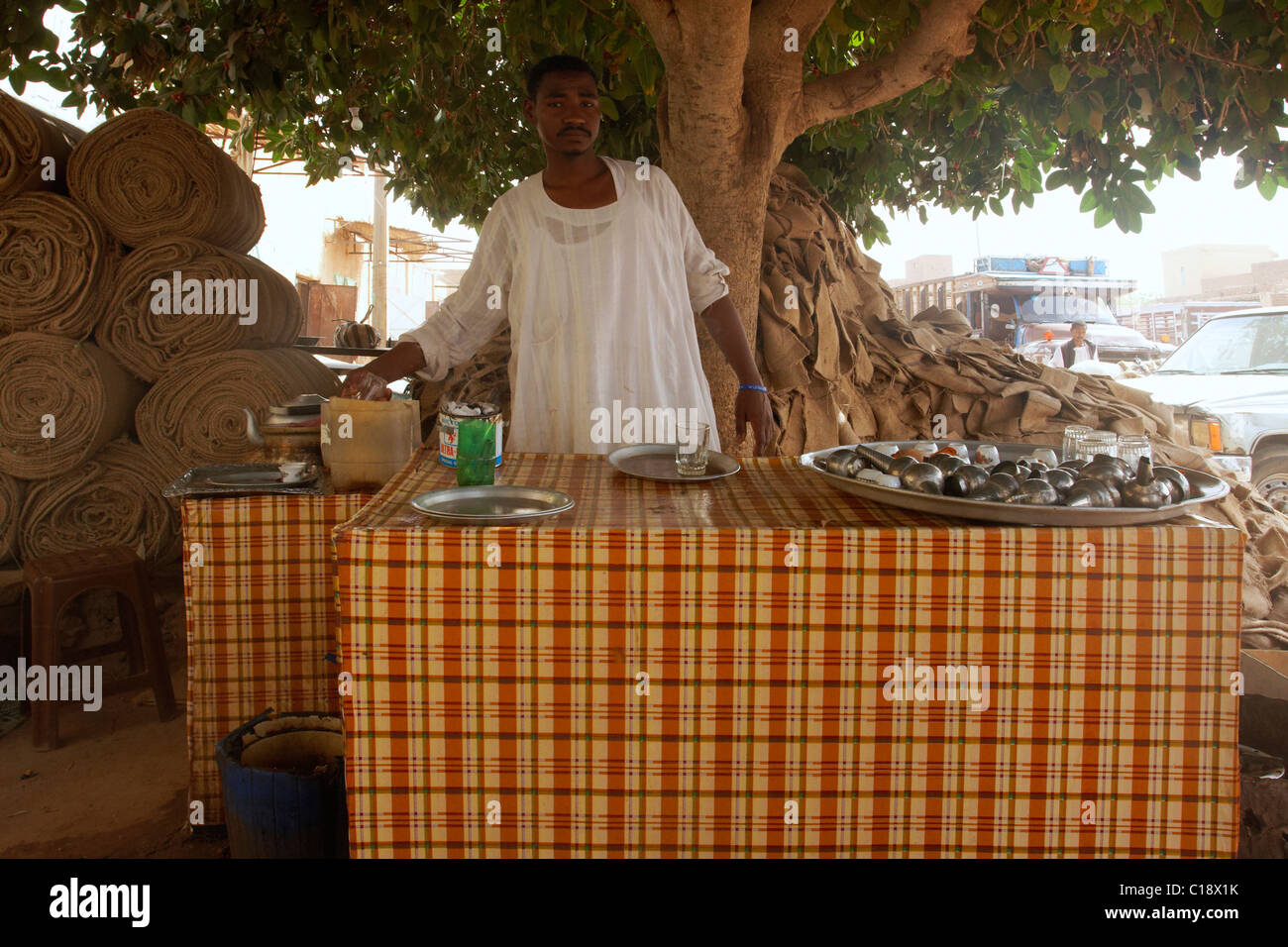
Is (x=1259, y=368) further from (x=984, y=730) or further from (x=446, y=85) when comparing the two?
(x=984, y=730)

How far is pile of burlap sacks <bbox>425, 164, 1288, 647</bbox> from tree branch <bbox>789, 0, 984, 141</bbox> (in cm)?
123

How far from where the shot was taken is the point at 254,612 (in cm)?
221

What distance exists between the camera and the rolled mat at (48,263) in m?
3.60

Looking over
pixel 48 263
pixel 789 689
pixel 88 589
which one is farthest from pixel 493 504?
pixel 48 263

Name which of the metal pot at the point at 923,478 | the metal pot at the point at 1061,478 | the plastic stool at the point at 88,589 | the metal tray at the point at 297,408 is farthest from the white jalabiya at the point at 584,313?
the plastic stool at the point at 88,589

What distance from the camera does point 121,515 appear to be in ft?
12.8

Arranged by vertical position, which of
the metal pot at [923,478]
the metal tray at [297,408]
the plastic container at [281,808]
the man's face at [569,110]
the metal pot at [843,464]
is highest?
the man's face at [569,110]

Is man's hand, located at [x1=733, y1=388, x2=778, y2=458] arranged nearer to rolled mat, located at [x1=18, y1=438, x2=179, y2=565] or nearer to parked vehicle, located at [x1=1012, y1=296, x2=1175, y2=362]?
rolled mat, located at [x1=18, y1=438, x2=179, y2=565]

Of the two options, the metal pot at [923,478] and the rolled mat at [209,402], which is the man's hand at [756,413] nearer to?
the metal pot at [923,478]

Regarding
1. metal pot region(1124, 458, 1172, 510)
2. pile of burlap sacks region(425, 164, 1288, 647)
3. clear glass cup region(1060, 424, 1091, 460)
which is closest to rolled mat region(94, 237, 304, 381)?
pile of burlap sacks region(425, 164, 1288, 647)

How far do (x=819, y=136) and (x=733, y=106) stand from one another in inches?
78.9

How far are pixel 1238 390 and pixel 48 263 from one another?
6.48 metres

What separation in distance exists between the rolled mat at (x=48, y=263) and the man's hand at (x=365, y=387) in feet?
7.34

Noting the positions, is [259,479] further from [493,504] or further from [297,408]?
[493,504]
